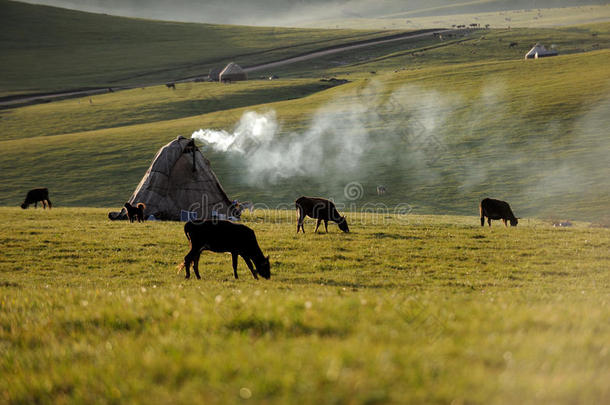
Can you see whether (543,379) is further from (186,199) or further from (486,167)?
(486,167)

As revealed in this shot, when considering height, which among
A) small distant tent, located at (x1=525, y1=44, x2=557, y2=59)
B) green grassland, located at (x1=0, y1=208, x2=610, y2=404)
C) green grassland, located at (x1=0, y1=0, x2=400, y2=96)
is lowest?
green grassland, located at (x1=0, y1=208, x2=610, y2=404)

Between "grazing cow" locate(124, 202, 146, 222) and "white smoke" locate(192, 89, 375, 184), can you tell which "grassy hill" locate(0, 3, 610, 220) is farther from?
"grazing cow" locate(124, 202, 146, 222)

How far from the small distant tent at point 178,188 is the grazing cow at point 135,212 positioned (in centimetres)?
121

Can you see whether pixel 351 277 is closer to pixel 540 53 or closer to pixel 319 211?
pixel 319 211

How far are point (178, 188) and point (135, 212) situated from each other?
3.42 metres

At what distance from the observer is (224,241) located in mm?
14914

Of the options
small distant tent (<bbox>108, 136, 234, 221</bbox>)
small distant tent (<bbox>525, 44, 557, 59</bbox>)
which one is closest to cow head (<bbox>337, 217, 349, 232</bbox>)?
small distant tent (<bbox>108, 136, 234, 221</bbox>)

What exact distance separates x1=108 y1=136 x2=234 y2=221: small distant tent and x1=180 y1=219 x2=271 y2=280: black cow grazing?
17788 mm

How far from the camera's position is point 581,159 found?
175 ft

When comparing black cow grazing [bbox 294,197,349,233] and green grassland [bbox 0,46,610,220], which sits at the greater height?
green grassland [bbox 0,46,610,220]

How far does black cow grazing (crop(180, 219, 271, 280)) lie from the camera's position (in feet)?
48.9

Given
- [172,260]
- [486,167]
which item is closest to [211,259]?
[172,260]

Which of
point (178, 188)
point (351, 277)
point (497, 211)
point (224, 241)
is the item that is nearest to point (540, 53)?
point (497, 211)

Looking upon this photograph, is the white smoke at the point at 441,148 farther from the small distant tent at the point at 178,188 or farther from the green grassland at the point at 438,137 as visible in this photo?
the small distant tent at the point at 178,188
